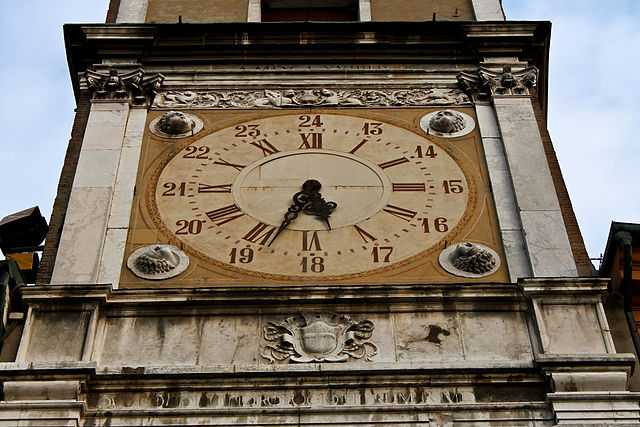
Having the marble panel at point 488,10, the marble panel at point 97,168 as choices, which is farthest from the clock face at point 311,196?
the marble panel at point 488,10

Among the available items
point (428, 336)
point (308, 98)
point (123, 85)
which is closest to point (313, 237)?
point (428, 336)

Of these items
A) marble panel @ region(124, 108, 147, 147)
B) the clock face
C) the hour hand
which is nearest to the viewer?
the clock face

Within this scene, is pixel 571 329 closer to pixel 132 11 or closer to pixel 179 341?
pixel 179 341

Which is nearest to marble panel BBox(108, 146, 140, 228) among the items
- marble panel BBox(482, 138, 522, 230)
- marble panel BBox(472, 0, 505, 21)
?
marble panel BBox(482, 138, 522, 230)

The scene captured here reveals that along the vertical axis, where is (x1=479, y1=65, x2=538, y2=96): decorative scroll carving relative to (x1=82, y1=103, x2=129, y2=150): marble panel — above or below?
above

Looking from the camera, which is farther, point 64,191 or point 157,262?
point 64,191

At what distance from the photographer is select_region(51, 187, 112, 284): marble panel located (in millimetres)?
13914

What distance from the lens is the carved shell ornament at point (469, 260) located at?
14055 millimetres

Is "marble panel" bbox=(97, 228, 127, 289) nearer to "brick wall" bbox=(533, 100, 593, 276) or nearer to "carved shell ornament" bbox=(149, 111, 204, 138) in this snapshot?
"carved shell ornament" bbox=(149, 111, 204, 138)

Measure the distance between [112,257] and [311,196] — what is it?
2489 mm

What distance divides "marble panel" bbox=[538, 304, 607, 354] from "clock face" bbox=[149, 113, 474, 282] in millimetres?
1819

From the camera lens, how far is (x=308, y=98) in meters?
17.3

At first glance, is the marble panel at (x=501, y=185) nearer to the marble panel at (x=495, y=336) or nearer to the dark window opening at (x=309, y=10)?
the marble panel at (x=495, y=336)

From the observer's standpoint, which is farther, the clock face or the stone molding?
the clock face
